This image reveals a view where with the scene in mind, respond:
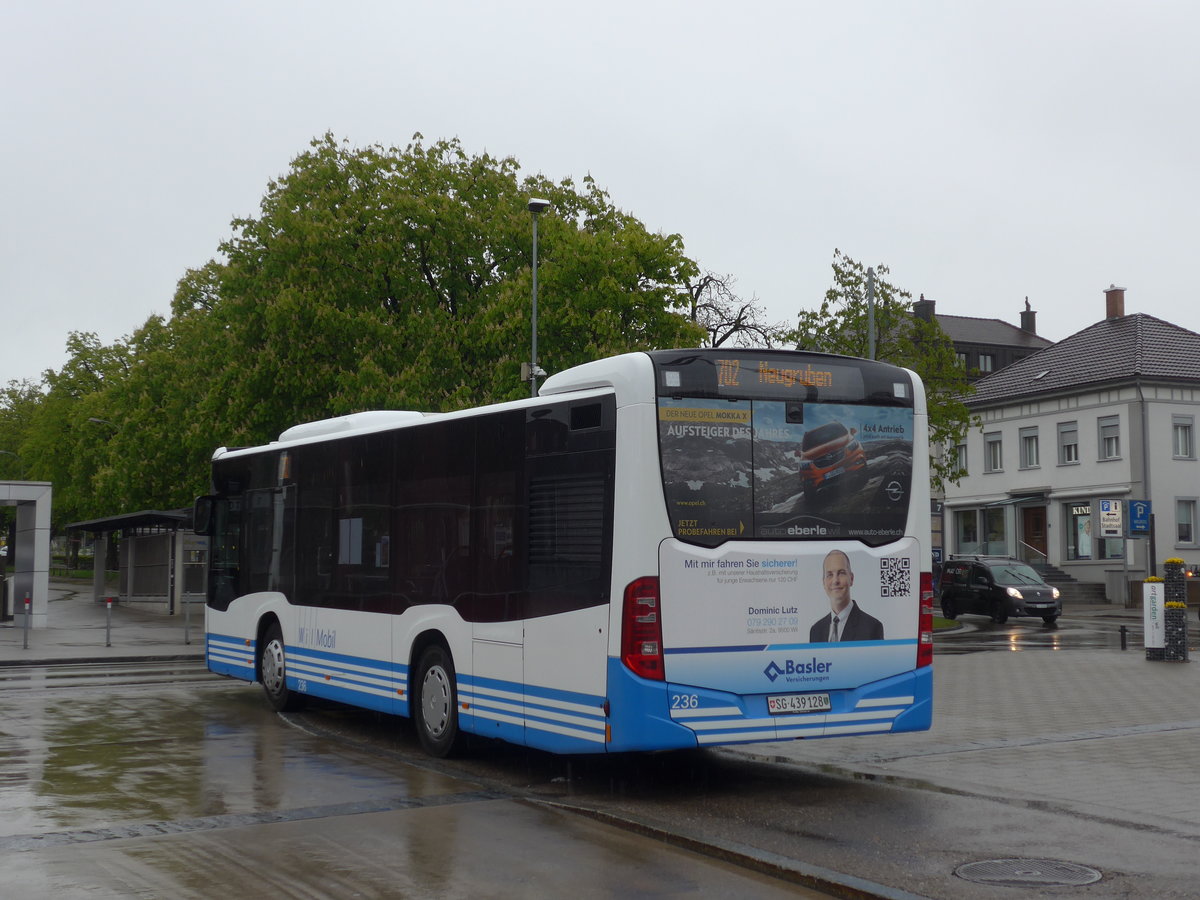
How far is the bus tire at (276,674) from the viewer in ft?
48.5

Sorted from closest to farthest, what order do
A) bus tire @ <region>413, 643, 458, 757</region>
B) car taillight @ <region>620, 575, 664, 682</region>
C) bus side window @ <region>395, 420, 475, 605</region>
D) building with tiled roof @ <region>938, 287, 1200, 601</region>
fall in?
car taillight @ <region>620, 575, 664, 682</region>, bus side window @ <region>395, 420, 475, 605</region>, bus tire @ <region>413, 643, 458, 757</region>, building with tiled roof @ <region>938, 287, 1200, 601</region>

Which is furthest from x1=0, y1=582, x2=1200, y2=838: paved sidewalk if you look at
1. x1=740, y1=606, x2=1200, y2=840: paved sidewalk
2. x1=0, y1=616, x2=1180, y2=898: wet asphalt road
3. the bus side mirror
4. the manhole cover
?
the bus side mirror

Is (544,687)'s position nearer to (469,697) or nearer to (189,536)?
(469,697)

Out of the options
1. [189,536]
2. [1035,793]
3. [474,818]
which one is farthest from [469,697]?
[189,536]

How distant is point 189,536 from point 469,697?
31866 millimetres

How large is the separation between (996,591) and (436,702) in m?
26.9

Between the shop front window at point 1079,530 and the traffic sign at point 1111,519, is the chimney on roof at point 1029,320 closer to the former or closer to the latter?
the shop front window at point 1079,530

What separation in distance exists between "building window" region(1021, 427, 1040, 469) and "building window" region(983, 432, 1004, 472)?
4.09 feet

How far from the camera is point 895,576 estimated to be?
10031 millimetres

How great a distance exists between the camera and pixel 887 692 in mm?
9922

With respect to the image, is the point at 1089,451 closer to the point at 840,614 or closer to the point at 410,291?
the point at 410,291

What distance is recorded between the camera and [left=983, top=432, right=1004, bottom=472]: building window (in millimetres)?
56872

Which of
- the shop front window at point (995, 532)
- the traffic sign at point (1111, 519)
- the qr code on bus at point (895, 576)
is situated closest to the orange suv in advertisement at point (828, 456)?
the qr code on bus at point (895, 576)

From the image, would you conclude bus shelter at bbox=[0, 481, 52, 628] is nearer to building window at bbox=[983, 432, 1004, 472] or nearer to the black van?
the black van
